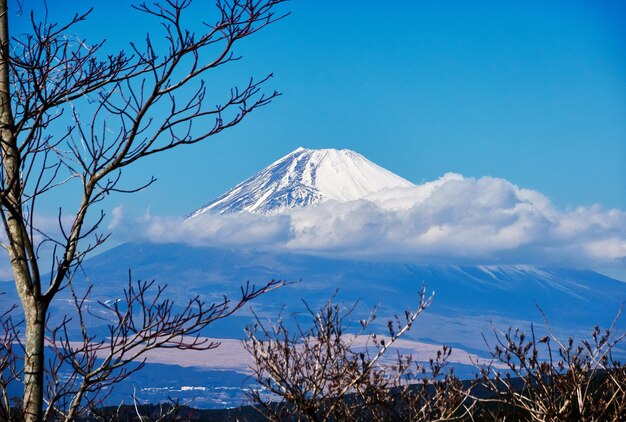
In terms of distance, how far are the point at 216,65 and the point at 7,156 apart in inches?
59.1

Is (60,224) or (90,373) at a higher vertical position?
(60,224)

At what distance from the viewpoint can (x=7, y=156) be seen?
18.5 feet

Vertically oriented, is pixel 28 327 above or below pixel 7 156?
below

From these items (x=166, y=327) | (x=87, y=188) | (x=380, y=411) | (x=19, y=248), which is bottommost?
(x=380, y=411)

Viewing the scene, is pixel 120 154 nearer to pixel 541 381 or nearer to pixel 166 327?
pixel 166 327

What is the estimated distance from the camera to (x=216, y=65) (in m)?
5.90

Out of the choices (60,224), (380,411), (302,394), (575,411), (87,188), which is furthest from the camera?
(380,411)

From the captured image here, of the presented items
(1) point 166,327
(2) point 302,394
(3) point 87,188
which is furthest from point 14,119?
(2) point 302,394

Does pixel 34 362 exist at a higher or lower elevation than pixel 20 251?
lower

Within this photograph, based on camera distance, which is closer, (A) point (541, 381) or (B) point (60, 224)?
(B) point (60, 224)

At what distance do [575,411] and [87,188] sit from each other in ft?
21.1

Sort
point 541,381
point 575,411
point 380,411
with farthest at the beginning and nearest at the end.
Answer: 1. point 380,411
2. point 575,411
3. point 541,381

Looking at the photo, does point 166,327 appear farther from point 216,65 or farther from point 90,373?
point 216,65

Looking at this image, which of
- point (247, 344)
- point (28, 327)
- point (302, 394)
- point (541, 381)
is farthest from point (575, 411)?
point (28, 327)
